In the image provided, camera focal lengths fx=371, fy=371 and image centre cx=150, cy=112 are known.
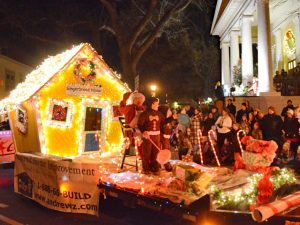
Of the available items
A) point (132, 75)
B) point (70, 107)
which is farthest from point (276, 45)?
point (70, 107)

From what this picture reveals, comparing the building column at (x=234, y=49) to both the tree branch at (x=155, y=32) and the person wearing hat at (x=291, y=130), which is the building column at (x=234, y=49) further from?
the person wearing hat at (x=291, y=130)

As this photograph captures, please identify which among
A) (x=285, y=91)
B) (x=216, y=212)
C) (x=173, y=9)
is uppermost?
(x=173, y=9)

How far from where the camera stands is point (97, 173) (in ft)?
22.4

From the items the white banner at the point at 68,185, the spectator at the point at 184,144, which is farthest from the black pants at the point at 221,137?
the white banner at the point at 68,185

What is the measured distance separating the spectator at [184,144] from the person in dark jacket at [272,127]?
2587 millimetres

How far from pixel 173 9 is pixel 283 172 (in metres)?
14.4

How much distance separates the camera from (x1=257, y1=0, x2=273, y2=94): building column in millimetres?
18344

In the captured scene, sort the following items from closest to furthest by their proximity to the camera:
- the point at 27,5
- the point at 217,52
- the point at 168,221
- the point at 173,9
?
1. the point at 168,221
2. the point at 173,9
3. the point at 27,5
4. the point at 217,52

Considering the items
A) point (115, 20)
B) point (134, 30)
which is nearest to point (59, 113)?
point (134, 30)

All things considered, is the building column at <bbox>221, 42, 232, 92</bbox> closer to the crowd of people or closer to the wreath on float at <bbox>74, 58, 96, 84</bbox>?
the crowd of people

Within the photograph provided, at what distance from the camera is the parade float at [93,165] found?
5727mm

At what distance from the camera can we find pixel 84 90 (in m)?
11.3

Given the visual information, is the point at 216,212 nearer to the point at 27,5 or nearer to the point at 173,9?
the point at 173,9

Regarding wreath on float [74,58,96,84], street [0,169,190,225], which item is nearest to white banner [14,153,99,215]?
street [0,169,190,225]
